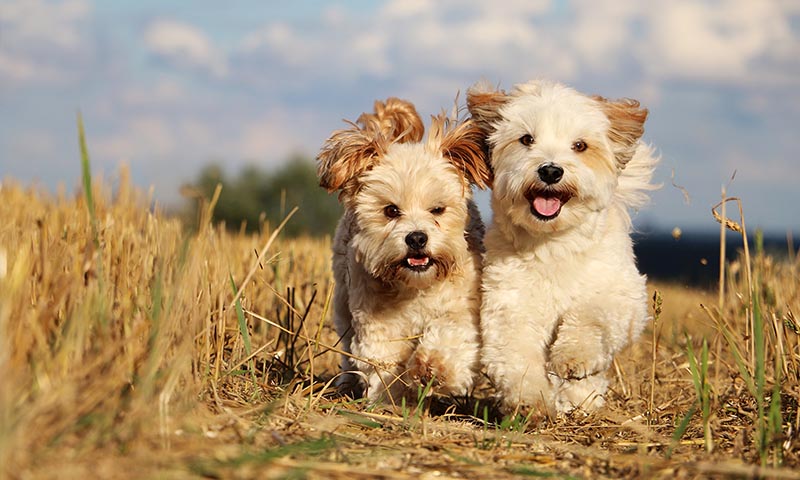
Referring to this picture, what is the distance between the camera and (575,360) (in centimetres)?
433

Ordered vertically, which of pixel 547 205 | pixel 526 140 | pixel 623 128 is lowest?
pixel 547 205

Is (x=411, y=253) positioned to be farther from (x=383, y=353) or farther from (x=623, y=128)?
(x=623, y=128)

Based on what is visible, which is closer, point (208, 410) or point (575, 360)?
point (208, 410)

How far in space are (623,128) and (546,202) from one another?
2.75 ft

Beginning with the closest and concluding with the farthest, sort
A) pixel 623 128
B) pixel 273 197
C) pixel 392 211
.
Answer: pixel 392 211 → pixel 623 128 → pixel 273 197

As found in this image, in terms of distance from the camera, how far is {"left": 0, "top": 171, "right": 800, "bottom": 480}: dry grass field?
2545 mm

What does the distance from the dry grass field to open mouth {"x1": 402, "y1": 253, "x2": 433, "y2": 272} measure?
776 millimetres

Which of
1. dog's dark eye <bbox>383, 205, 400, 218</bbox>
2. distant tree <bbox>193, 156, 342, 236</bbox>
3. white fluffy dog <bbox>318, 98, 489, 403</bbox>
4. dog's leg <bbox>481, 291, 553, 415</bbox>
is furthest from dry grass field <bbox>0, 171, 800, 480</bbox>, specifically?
distant tree <bbox>193, 156, 342, 236</bbox>

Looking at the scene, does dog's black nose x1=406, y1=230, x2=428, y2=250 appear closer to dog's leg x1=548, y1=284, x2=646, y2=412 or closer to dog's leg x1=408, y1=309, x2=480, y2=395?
dog's leg x1=408, y1=309, x2=480, y2=395

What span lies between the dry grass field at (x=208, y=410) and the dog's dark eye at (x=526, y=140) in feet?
3.65

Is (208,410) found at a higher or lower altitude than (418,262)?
lower

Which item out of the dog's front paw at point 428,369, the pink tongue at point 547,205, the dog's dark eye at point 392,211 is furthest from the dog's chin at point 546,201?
the dog's front paw at point 428,369

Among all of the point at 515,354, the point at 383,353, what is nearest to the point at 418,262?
the point at 383,353

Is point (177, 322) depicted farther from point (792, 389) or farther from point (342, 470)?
point (792, 389)
